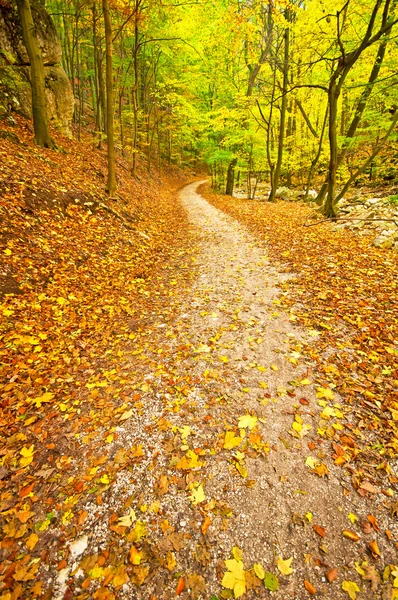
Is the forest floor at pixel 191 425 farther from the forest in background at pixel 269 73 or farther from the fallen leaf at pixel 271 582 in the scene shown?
the forest in background at pixel 269 73

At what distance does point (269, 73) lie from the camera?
59.2 ft

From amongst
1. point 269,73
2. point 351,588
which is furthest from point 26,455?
point 269,73

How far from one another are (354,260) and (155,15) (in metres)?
17.5

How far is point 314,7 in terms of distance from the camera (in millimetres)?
11672

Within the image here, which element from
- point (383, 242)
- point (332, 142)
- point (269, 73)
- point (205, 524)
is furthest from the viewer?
point (269, 73)

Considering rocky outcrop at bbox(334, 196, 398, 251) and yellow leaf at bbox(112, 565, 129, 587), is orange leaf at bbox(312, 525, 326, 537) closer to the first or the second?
yellow leaf at bbox(112, 565, 129, 587)

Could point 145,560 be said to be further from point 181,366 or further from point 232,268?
point 232,268

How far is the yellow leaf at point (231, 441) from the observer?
9.78ft

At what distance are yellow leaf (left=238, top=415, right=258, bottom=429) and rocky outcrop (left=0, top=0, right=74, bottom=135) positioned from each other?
11930 mm

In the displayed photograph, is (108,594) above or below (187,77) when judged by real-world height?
below

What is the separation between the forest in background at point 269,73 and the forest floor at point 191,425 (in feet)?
23.6

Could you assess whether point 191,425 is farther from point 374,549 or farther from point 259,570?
point 374,549

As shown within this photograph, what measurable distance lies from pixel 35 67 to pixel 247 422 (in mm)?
11376

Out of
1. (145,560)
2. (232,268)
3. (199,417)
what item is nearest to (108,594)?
(145,560)
